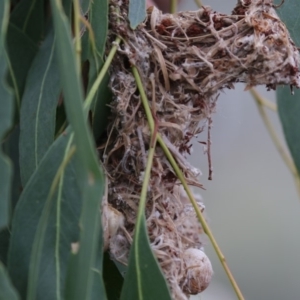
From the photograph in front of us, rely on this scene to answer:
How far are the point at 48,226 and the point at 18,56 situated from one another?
27cm

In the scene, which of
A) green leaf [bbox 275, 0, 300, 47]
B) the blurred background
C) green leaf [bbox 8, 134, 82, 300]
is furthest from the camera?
the blurred background

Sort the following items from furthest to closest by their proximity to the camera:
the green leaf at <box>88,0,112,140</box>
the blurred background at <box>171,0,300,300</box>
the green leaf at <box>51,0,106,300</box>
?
the blurred background at <box>171,0,300,300</box> < the green leaf at <box>88,0,112,140</box> < the green leaf at <box>51,0,106,300</box>

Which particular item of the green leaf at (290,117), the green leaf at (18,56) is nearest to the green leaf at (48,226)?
the green leaf at (18,56)

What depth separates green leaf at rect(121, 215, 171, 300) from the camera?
0.65 metres

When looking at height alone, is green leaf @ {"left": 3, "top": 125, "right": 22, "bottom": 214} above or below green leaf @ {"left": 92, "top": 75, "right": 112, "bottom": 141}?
below

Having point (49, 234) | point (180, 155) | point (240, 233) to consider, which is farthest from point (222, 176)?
point (49, 234)

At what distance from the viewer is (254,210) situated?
2502mm

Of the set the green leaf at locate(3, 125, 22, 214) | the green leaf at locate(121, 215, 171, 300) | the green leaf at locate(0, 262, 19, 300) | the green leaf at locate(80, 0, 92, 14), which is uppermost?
the green leaf at locate(80, 0, 92, 14)

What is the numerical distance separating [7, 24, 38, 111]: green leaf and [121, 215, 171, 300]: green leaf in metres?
0.26

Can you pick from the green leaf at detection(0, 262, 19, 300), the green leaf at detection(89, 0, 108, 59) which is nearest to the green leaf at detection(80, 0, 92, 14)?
the green leaf at detection(89, 0, 108, 59)

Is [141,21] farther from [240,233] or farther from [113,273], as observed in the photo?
[240,233]

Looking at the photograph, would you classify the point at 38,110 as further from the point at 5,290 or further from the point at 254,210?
the point at 254,210

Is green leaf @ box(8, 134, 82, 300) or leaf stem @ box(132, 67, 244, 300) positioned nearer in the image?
green leaf @ box(8, 134, 82, 300)

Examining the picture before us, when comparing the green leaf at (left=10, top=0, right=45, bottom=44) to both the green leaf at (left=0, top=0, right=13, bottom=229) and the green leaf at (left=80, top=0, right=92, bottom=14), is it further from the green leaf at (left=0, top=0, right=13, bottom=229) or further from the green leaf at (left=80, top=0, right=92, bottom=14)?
the green leaf at (left=0, top=0, right=13, bottom=229)
